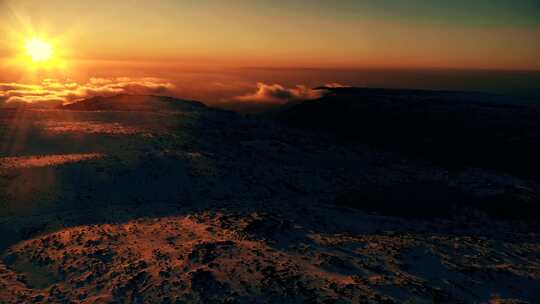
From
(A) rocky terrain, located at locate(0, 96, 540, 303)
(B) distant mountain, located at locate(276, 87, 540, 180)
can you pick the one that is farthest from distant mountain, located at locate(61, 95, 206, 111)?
(B) distant mountain, located at locate(276, 87, 540, 180)

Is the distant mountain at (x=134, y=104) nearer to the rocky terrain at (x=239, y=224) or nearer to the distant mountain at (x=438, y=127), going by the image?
the rocky terrain at (x=239, y=224)

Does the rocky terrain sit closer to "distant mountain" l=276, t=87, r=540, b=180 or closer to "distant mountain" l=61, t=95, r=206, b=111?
"distant mountain" l=276, t=87, r=540, b=180

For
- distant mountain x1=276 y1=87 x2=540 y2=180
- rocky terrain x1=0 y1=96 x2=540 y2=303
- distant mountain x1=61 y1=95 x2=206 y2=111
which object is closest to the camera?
rocky terrain x1=0 y1=96 x2=540 y2=303

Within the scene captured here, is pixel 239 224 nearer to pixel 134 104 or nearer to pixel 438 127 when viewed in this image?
pixel 134 104

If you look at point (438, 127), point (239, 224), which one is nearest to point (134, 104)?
point (239, 224)

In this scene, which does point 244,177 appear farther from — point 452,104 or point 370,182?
point 452,104

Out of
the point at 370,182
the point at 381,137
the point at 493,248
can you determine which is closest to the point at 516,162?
the point at 381,137

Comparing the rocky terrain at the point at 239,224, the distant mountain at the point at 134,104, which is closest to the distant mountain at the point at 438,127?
the rocky terrain at the point at 239,224
